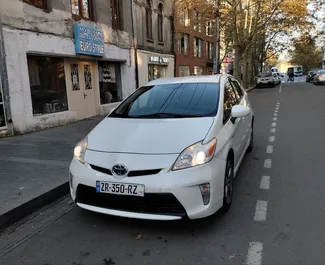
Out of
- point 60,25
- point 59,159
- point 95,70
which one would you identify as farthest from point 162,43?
point 59,159

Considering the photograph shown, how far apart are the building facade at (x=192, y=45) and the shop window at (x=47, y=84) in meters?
12.3

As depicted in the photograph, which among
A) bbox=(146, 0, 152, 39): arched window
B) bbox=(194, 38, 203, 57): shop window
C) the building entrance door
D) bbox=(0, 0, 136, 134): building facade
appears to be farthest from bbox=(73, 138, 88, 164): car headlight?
bbox=(194, 38, 203, 57): shop window

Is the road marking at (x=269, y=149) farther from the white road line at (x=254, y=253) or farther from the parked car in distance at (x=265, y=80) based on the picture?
the parked car in distance at (x=265, y=80)

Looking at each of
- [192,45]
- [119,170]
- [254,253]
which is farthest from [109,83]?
[192,45]

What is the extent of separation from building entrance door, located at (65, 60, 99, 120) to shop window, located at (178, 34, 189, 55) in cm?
1315

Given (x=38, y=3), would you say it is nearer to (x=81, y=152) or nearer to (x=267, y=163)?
(x=81, y=152)

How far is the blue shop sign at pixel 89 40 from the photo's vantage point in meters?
11.5

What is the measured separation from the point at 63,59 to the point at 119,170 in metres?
9.20

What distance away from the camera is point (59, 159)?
6.34 meters

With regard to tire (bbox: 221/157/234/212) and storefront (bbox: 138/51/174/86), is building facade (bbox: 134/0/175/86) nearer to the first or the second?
storefront (bbox: 138/51/174/86)

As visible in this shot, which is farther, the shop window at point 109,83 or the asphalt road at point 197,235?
the shop window at point 109,83

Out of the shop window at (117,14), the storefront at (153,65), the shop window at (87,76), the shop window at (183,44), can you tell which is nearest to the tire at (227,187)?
the shop window at (87,76)

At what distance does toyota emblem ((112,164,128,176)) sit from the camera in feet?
11.0

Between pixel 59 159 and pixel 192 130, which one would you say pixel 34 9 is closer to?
pixel 59 159
